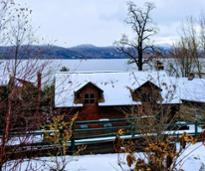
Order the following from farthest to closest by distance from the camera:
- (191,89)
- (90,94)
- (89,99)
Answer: (191,89) < (90,94) < (89,99)

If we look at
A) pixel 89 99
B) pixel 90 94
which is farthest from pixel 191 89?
pixel 89 99

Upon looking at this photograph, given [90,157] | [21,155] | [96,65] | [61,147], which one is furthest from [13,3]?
[96,65]

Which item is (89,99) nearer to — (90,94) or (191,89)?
(90,94)

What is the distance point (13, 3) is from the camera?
20.8 feet

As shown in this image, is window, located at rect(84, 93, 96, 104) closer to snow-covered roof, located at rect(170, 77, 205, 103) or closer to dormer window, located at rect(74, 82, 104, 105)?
dormer window, located at rect(74, 82, 104, 105)

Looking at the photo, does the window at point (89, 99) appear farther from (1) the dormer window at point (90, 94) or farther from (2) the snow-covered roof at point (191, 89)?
(2) the snow-covered roof at point (191, 89)

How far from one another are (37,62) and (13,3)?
3.25 ft

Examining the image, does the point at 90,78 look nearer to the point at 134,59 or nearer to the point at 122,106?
the point at 122,106

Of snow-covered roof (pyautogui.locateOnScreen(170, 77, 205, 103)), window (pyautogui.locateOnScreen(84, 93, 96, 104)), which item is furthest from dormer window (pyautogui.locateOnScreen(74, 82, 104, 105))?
snow-covered roof (pyautogui.locateOnScreen(170, 77, 205, 103))

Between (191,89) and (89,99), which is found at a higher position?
(191,89)

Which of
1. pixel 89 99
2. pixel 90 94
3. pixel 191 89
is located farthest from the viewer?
pixel 191 89

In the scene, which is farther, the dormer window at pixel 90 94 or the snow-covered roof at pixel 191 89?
the snow-covered roof at pixel 191 89

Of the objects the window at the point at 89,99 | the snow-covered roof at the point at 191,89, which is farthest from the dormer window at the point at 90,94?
the snow-covered roof at the point at 191,89

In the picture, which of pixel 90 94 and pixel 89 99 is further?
pixel 90 94
